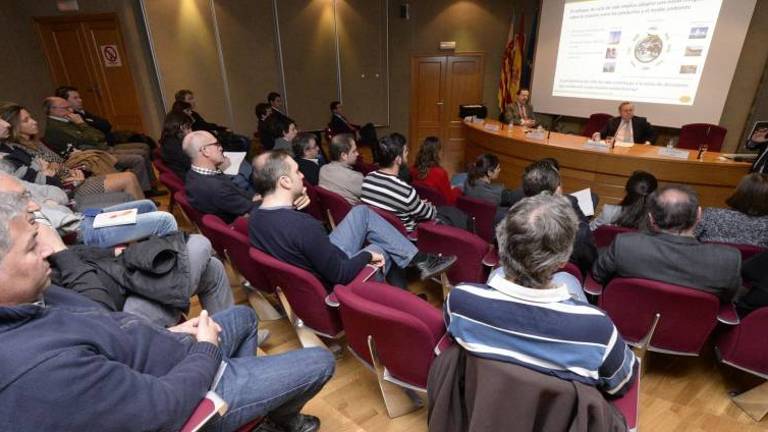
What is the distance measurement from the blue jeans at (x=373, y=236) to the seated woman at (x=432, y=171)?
1.10 meters

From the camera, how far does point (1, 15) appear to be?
5523 mm

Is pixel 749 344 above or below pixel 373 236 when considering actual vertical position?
below

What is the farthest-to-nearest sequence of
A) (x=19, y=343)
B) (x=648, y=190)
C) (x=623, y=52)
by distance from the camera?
(x=623, y=52) < (x=648, y=190) < (x=19, y=343)

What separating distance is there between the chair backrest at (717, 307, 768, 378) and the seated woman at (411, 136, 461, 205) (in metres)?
2.08

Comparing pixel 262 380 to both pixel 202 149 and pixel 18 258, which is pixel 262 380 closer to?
pixel 18 258

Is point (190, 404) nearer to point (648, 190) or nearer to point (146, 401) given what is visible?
point (146, 401)

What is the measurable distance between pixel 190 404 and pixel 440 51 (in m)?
8.20

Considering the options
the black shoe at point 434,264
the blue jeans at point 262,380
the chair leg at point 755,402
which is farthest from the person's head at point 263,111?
the chair leg at point 755,402

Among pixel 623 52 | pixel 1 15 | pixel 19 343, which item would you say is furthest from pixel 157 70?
pixel 623 52

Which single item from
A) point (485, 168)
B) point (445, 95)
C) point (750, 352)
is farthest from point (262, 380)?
point (445, 95)

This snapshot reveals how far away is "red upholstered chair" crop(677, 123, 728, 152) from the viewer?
4656 millimetres

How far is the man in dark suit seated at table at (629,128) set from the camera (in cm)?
479

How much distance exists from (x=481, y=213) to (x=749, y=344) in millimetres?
1588

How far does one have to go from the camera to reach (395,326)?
126cm
